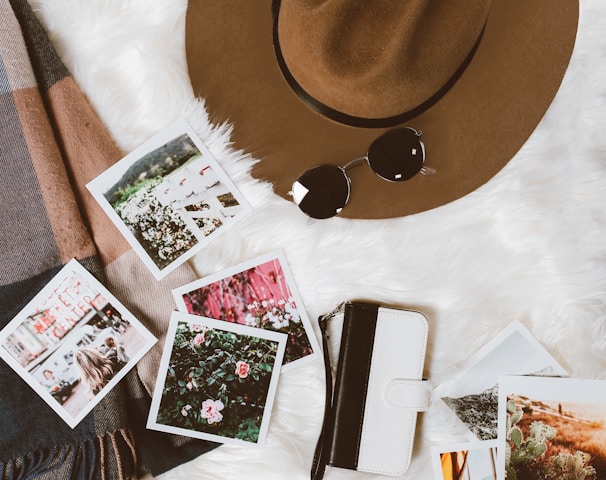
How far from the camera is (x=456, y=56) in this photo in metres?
0.68

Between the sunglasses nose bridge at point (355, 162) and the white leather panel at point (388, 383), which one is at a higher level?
the sunglasses nose bridge at point (355, 162)

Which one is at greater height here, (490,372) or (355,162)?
(355,162)

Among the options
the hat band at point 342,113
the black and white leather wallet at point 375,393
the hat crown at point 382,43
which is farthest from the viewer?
the black and white leather wallet at point 375,393

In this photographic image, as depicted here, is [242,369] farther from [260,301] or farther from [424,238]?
[424,238]

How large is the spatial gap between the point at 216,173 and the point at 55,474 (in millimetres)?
594

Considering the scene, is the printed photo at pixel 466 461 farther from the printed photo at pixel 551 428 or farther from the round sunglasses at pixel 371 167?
the round sunglasses at pixel 371 167

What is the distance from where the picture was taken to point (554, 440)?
0.88 meters

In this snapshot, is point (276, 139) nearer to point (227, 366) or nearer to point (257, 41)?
point (257, 41)

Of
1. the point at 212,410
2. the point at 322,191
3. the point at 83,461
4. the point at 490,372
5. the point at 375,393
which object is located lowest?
the point at 83,461

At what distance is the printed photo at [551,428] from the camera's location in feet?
2.85

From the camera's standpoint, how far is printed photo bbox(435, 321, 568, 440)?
2.88 ft

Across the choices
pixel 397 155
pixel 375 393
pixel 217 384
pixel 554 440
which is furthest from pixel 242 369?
pixel 554 440

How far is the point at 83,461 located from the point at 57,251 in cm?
37

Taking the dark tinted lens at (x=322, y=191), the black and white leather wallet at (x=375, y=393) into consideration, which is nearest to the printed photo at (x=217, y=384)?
the black and white leather wallet at (x=375, y=393)
